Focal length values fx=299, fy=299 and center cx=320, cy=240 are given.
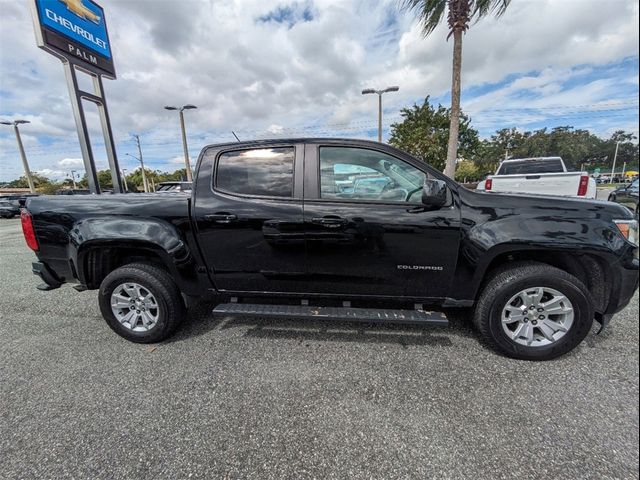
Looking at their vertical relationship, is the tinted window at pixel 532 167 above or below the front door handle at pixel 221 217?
above

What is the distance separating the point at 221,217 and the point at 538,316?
9.08ft

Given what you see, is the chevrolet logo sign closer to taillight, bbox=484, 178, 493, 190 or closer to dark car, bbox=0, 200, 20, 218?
taillight, bbox=484, 178, 493, 190

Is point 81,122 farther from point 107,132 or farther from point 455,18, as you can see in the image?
point 455,18

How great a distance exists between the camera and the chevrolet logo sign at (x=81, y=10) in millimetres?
6732

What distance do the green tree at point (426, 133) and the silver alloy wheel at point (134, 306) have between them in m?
22.1

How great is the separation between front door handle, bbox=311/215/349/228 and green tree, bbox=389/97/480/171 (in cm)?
2160

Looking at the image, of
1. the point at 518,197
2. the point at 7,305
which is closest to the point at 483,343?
the point at 518,197

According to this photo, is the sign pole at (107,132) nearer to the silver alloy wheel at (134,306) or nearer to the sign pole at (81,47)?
the sign pole at (81,47)

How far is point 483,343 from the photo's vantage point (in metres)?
2.72

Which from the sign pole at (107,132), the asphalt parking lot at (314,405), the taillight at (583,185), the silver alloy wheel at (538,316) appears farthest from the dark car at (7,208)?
the taillight at (583,185)

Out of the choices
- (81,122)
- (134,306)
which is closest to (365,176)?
(134,306)

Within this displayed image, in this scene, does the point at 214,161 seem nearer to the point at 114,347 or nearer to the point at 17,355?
the point at 114,347

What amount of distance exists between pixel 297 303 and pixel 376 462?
1.57 m

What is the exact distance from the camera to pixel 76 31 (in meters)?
6.90
